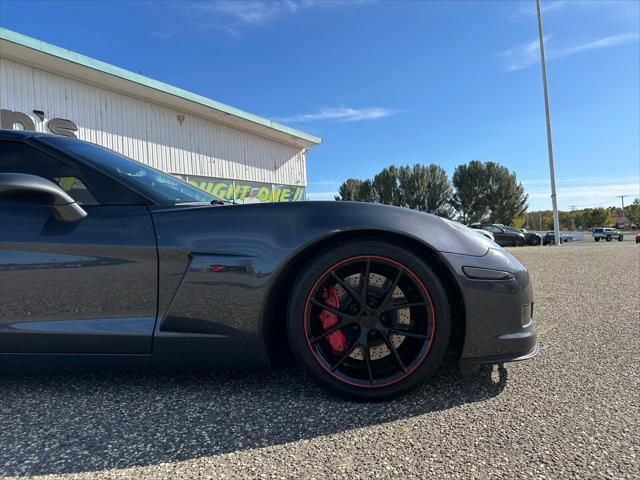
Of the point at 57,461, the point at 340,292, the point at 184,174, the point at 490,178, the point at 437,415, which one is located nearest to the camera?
the point at 57,461

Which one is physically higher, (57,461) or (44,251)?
(44,251)

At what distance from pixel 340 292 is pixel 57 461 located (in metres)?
1.21

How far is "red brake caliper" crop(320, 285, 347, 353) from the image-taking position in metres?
1.71

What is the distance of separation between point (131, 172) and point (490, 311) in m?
1.87

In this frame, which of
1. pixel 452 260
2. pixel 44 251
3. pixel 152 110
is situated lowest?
pixel 452 260

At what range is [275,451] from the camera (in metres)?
1.36

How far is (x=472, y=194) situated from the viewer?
132 ft

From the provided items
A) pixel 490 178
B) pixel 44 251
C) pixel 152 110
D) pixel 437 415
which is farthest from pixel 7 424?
pixel 490 178

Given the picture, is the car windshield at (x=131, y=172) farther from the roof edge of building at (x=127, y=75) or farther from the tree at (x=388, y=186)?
the tree at (x=388, y=186)

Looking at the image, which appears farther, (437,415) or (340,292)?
(340,292)

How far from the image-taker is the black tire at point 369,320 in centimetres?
165

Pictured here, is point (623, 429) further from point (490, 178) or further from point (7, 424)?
point (490, 178)

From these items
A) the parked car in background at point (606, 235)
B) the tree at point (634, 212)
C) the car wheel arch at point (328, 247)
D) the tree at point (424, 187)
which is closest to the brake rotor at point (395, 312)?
the car wheel arch at point (328, 247)

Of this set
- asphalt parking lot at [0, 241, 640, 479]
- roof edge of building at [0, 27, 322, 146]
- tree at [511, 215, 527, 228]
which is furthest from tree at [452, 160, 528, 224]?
asphalt parking lot at [0, 241, 640, 479]
